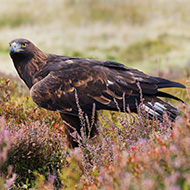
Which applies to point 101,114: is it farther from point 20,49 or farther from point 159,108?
point 20,49

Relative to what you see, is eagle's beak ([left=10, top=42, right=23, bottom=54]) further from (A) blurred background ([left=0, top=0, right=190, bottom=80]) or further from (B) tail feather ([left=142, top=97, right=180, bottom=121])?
(A) blurred background ([left=0, top=0, right=190, bottom=80])

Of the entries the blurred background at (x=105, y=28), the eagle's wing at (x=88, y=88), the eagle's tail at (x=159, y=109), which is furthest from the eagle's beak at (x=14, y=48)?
the blurred background at (x=105, y=28)

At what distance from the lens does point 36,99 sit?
468 cm

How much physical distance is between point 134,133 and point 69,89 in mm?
1236

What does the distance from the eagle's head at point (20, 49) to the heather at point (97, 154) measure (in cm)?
102

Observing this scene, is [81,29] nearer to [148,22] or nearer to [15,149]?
[148,22]

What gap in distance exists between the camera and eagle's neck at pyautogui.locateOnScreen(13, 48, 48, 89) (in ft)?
16.3

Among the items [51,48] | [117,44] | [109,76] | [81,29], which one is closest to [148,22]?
[81,29]

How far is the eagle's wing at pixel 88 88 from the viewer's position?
4621 mm

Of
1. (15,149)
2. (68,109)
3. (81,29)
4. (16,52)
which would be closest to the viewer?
(15,149)

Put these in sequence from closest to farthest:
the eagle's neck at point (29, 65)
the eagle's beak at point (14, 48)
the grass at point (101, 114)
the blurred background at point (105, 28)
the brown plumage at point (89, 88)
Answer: the grass at point (101, 114), the brown plumage at point (89, 88), the eagle's beak at point (14, 48), the eagle's neck at point (29, 65), the blurred background at point (105, 28)

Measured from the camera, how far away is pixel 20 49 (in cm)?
492

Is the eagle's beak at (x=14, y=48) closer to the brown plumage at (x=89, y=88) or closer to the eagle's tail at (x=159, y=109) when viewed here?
the brown plumage at (x=89, y=88)

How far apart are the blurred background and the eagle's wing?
46.5 feet
